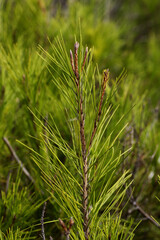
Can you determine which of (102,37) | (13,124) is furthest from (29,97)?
(102,37)

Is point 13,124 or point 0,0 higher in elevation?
point 0,0

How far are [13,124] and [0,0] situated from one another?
0.39 m

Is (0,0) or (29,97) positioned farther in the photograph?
(0,0)

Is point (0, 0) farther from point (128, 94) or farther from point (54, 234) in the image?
point (54, 234)

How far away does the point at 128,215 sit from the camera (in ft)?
2.22

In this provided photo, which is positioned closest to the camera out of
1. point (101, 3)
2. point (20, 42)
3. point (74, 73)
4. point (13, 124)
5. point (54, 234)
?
point (74, 73)

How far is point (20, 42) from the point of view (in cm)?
87

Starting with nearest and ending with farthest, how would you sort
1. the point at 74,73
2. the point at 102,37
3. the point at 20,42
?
1. the point at 74,73
2. the point at 20,42
3. the point at 102,37

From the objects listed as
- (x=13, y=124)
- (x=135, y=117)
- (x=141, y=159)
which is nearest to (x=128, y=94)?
(x=135, y=117)

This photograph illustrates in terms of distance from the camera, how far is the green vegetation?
0.46 m

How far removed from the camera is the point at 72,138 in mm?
515

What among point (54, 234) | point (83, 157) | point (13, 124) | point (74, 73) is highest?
point (74, 73)

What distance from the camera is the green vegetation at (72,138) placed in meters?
0.46

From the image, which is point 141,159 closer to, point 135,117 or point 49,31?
point 135,117
